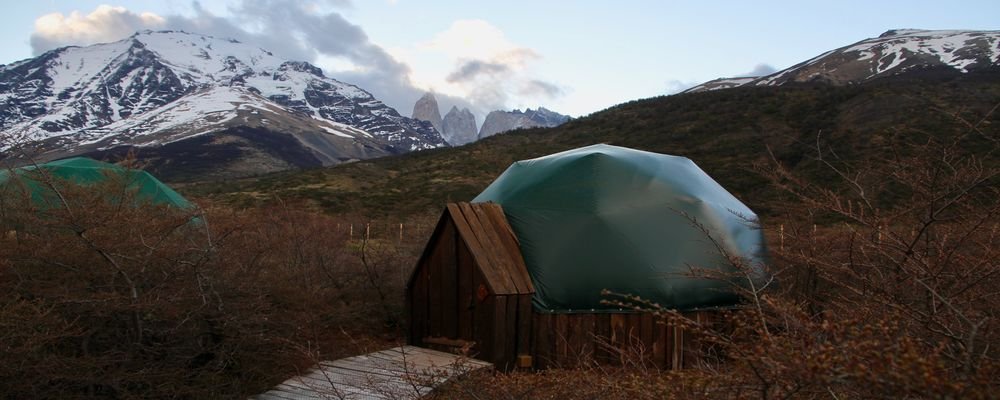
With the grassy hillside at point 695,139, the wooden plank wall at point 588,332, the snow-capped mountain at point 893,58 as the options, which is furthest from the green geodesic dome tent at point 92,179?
the snow-capped mountain at point 893,58

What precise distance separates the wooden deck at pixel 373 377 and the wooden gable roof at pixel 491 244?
908 millimetres

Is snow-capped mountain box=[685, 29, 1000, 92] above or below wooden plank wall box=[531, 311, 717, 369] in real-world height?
above

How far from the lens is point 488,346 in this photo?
22.7ft

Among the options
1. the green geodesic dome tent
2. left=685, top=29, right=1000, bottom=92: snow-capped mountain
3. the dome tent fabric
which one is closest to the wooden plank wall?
the dome tent fabric

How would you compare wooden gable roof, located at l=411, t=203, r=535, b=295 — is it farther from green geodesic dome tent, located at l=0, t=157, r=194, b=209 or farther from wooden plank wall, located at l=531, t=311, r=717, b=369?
green geodesic dome tent, located at l=0, t=157, r=194, b=209

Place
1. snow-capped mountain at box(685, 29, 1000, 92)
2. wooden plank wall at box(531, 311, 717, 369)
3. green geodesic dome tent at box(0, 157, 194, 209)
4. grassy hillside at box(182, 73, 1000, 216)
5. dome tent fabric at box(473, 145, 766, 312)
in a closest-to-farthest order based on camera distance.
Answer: green geodesic dome tent at box(0, 157, 194, 209) < wooden plank wall at box(531, 311, 717, 369) < dome tent fabric at box(473, 145, 766, 312) < grassy hillside at box(182, 73, 1000, 216) < snow-capped mountain at box(685, 29, 1000, 92)

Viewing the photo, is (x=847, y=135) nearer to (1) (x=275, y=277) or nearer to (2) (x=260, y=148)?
(1) (x=275, y=277)

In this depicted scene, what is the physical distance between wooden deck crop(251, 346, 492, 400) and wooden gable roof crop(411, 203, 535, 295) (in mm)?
908

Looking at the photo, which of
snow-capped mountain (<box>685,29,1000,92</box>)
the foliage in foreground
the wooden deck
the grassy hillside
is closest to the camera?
the foliage in foreground

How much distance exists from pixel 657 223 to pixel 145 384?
5349mm

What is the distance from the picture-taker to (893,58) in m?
85.8

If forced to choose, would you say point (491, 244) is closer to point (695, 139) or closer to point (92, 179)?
point (92, 179)

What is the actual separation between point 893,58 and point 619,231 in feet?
310

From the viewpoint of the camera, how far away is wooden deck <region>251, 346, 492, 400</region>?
5.10 m
